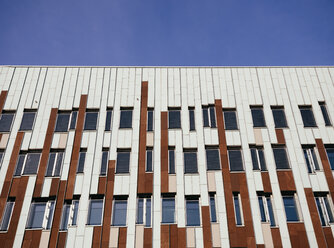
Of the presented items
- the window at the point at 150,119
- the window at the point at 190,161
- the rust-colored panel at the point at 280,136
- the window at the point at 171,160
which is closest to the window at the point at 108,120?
the window at the point at 150,119

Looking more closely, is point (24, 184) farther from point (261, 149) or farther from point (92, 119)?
point (261, 149)

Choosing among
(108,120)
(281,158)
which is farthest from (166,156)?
(281,158)

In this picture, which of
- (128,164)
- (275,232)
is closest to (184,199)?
(128,164)

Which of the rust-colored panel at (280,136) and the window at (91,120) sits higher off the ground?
the window at (91,120)

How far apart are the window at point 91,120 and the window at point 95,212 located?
6.14 metres

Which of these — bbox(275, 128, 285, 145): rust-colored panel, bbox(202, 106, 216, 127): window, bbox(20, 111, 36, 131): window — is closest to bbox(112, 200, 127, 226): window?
bbox(202, 106, 216, 127): window

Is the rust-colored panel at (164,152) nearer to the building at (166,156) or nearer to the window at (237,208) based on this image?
the building at (166,156)

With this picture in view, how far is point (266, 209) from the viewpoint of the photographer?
1902cm

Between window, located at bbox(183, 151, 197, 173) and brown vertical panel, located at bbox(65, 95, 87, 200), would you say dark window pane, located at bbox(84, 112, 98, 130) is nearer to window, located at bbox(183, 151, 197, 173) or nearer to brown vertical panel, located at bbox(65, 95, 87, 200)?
brown vertical panel, located at bbox(65, 95, 87, 200)

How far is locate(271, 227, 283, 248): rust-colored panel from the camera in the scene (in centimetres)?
1769

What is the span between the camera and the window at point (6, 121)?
22.0 metres

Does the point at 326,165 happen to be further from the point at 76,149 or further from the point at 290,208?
the point at 76,149

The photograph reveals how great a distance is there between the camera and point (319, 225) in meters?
18.2

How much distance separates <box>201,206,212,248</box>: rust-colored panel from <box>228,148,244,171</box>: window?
12.8ft
